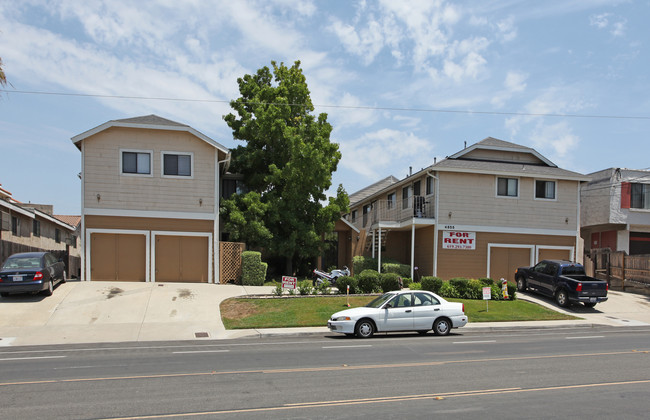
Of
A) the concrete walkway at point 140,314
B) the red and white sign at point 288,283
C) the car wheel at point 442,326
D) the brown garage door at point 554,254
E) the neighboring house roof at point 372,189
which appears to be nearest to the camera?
the car wheel at point 442,326

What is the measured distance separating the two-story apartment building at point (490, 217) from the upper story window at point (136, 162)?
12555 millimetres

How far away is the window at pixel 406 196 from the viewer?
31.6m

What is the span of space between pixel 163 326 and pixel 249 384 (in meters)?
9.72

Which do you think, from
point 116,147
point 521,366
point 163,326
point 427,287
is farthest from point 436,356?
point 116,147

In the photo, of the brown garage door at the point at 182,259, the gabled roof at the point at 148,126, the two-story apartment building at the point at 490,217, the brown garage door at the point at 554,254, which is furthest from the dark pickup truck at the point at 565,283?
the gabled roof at the point at 148,126

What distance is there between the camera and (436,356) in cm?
1188

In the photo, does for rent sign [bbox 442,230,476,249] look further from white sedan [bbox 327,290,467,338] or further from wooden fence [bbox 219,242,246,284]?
white sedan [bbox 327,290,467,338]

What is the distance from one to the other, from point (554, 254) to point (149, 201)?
21705 mm

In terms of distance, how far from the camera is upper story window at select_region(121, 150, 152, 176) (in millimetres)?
24812

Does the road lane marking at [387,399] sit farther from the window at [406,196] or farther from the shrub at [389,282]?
the window at [406,196]

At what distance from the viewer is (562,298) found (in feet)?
74.5

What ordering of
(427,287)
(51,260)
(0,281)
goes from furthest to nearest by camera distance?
(427,287), (51,260), (0,281)

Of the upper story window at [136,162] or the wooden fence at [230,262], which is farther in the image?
the wooden fence at [230,262]

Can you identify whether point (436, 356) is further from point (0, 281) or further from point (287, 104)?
point (287, 104)
